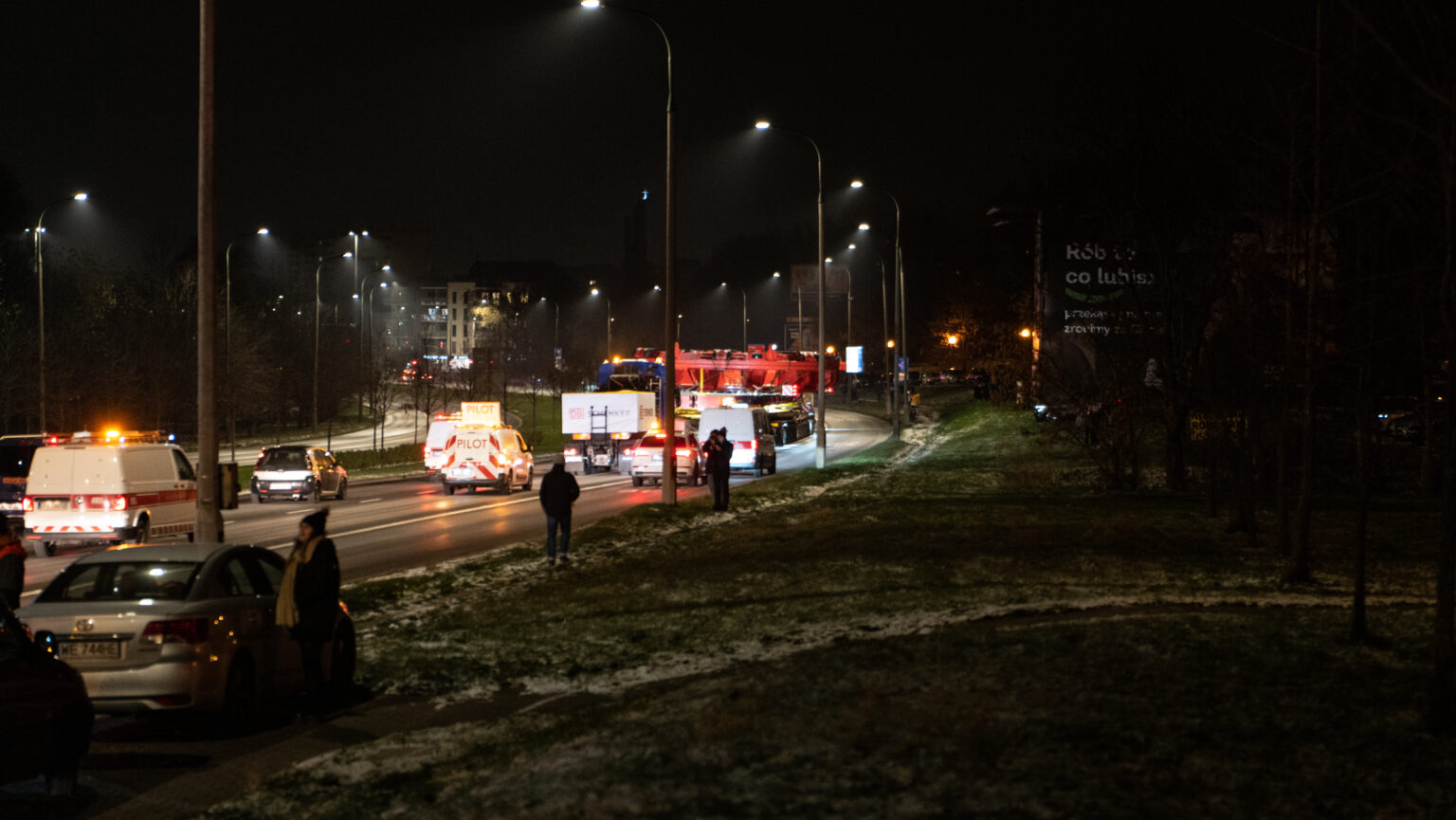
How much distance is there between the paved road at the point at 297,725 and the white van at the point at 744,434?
1238 millimetres

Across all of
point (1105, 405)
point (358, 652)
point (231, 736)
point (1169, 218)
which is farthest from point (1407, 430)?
point (231, 736)

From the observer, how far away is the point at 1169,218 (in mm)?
26031

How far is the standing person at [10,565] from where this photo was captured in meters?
12.6

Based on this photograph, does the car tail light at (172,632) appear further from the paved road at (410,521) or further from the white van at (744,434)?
the white van at (744,434)

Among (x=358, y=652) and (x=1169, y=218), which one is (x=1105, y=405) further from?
(x=358, y=652)

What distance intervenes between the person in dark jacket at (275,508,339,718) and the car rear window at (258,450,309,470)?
28.8 m

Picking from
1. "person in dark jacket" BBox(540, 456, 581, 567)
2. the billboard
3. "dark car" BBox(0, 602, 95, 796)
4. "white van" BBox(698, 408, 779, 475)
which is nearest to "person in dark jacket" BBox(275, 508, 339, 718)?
"dark car" BBox(0, 602, 95, 796)

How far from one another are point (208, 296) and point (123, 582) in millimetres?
5037

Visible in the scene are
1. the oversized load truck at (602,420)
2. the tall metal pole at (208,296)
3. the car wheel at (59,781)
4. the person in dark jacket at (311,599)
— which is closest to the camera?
the car wheel at (59,781)

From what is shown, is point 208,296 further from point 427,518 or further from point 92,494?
point 427,518

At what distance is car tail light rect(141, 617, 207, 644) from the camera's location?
976 centimetres

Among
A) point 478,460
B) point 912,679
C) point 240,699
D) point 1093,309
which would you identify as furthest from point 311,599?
point 478,460

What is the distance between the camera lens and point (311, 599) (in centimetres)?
1064

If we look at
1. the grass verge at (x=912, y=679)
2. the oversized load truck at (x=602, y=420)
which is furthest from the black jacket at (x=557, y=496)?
the oversized load truck at (x=602, y=420)
